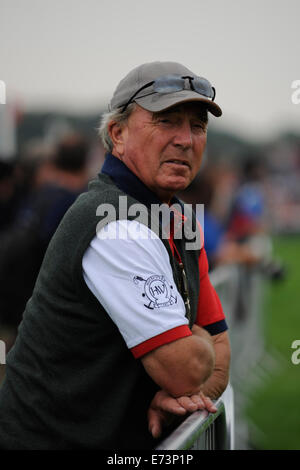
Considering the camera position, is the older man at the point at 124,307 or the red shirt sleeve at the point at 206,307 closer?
the older man at the point at 124,307

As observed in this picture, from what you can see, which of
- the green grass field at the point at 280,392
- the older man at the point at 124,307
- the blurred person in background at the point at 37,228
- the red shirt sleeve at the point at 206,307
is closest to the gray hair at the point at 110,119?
the older man at the point at 124,307

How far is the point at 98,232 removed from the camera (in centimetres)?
210

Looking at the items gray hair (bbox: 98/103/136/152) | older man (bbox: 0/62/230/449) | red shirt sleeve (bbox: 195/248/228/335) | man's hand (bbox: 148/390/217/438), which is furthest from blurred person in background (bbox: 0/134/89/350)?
man's hand (bbox: 148/390/217/438)

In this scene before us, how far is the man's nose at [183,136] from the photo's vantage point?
2.42m

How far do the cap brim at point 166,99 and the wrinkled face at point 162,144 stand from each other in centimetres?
3

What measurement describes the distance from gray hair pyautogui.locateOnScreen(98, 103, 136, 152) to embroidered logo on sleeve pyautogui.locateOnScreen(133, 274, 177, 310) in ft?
2.29

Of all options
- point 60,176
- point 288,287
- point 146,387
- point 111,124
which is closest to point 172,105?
A: point 111,124

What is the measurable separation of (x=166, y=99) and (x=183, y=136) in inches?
6.6

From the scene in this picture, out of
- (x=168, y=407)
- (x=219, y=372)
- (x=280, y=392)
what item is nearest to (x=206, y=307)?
(x=219, y=372)

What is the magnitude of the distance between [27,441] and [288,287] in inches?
533

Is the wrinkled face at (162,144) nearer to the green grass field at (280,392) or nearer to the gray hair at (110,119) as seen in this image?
the gray hair at (110,119)

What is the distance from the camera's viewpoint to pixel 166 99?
91.7 inches

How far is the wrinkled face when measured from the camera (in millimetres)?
2393

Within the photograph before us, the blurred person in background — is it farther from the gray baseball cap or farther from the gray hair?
the gray baseball cap
